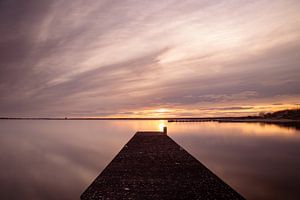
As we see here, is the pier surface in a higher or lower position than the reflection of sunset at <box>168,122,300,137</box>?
higher

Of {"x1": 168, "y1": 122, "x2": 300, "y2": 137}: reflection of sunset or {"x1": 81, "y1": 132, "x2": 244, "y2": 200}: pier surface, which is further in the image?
{"x1": 168, "y1": 122, "x2": 300, "y2": 137}: reflection of sunset

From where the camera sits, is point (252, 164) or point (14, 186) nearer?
point (14, 186)

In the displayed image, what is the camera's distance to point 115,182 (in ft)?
33.6

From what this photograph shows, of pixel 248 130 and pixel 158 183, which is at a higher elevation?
pixel 158 183

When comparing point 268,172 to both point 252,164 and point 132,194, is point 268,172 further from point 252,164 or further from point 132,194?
point 132,194

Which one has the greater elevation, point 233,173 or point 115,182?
point 115,182

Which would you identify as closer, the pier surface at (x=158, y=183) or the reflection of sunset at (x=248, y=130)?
the pier surface at (x=158, y=183)

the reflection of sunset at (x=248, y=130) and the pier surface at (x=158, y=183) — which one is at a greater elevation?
the pier surface at (x=158, y=183)

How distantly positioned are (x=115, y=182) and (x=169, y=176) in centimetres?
277

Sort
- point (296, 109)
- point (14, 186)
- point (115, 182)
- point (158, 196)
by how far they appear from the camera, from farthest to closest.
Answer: point (296, 109) → point (14, 186) → point (115, 182) → point (158, 196)

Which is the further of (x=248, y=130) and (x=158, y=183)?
(x=248, y=130)

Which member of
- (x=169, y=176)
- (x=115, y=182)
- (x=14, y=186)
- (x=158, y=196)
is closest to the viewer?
(x=158, y=196)

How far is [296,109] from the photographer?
4643 inches

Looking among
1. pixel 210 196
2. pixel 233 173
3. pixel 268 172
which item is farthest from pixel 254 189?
pixel 210 196
